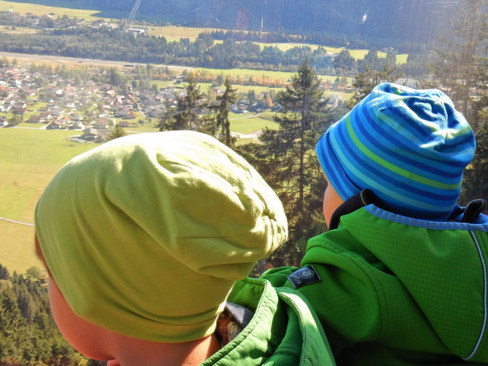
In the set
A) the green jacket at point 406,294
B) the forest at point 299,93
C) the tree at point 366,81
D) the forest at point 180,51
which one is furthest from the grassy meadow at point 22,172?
the tree at point 366,81

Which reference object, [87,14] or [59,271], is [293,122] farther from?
[59,271]

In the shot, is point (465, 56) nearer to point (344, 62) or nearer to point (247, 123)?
point (344, 62)

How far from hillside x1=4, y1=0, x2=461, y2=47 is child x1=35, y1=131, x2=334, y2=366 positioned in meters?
2.65

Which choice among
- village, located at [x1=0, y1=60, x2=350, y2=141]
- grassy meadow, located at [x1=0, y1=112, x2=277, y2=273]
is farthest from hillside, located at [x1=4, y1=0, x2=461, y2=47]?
grassy meadow, located at [x1=0, y1=112, x2=277, y2=273]

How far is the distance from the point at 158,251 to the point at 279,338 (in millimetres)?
234

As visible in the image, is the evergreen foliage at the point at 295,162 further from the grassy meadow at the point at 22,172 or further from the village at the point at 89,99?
the grassy meadow at the point at 22,172

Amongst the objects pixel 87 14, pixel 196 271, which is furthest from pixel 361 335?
pixel 87 14

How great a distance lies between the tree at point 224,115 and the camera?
2676mm

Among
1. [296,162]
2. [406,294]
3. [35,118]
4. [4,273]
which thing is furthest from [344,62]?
[406,294]

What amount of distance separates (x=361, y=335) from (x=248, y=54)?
96.2 inches

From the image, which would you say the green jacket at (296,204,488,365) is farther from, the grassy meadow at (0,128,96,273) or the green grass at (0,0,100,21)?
the green grass at (0,0,100,21)

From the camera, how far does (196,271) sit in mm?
693

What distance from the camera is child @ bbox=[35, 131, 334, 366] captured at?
0.65 metres

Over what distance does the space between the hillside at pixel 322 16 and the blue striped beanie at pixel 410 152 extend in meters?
2.13
